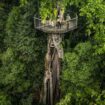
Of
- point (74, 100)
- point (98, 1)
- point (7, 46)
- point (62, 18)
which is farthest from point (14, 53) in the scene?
point (98, 1)

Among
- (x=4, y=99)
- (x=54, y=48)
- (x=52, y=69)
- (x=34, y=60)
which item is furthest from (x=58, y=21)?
(x=4, y=99)

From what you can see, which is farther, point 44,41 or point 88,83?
point 44,41

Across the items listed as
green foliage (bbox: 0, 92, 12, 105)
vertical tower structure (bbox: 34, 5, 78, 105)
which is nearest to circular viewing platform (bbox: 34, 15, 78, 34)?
vertical tower structure (bbox: 34, 5, 78, 105)

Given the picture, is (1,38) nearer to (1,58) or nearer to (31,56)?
(1,58)

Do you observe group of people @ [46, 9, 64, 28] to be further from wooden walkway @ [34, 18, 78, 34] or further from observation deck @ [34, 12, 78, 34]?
wooden walkway @ [34, 18, 78, 34]

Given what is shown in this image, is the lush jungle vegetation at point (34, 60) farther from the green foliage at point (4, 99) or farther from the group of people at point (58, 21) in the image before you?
the group of people at point (58, 21)

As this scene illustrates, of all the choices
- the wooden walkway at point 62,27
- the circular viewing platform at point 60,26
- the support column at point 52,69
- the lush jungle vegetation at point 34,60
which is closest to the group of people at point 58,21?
the circular viewing platform at point 60,26
